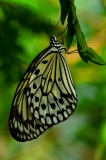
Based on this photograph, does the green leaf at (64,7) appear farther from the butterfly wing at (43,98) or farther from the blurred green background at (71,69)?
the blurred green background at (71,69)

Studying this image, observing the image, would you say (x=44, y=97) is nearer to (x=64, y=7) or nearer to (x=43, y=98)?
(x=43, y=98)

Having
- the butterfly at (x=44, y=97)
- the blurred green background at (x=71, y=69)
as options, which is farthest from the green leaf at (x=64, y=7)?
the blurred green background at (x=71, y=69)

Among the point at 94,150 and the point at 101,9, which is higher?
the point at 101,9

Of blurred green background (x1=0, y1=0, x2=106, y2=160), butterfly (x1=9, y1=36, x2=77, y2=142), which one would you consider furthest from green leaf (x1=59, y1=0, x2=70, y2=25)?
blurred green background (x1=0, y1=0, x2=106, y2=160)

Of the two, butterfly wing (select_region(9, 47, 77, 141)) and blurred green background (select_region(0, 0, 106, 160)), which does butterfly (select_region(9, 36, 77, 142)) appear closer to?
butterfly wing (select_region(9, 47, 77, 141))

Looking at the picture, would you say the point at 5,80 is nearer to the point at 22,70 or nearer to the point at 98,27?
the point at 22,70

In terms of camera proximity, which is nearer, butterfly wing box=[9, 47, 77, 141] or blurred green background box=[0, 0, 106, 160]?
butterfly wing box=[9, 47, 77, 141]

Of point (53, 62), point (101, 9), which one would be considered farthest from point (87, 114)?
point (53, 62)
